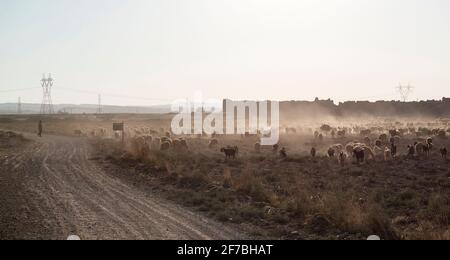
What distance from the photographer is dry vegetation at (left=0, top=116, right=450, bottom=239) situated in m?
12.7

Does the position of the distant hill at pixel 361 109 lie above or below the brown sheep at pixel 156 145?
above

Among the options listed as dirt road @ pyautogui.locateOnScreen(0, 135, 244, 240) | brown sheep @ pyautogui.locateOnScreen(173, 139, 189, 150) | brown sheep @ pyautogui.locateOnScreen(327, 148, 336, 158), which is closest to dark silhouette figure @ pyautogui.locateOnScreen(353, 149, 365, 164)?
brown sheep @ pyautogui.locateOnScreen(327, 148, 336, 158)

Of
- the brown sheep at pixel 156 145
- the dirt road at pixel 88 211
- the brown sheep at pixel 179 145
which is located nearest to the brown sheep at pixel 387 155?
the brown sheep at pixel 179 145

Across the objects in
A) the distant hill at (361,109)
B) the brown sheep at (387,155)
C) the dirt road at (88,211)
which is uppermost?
the distant hill at (361,109)

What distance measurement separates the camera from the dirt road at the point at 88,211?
11797mm

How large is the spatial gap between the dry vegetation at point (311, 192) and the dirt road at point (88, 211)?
4.14ft

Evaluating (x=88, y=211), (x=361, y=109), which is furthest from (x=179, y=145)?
(x=361, y=109)

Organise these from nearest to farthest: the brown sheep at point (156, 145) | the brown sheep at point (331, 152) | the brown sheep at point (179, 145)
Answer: the brown sheep at point (331, 152), the brown sheep at point (156, 145), the brown sheep at point (179, 145)

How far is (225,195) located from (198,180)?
325cm

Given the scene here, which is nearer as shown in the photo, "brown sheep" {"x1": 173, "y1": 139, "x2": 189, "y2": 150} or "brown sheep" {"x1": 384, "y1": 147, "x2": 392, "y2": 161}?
"brown sheep" {"x1": 384, "y1": 147, "x2": 392, "y2": 161}

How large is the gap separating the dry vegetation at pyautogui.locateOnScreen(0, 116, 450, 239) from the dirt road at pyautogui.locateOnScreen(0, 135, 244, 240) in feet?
4.14

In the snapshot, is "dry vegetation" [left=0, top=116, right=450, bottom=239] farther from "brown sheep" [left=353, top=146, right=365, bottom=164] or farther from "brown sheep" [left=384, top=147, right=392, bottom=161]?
"brown sheep" [left=384, top=147, right=392, bottom=161]

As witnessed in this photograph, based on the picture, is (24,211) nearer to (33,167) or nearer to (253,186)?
(253,186)

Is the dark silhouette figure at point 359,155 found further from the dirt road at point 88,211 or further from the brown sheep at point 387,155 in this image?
the dirt road at point 88,211
